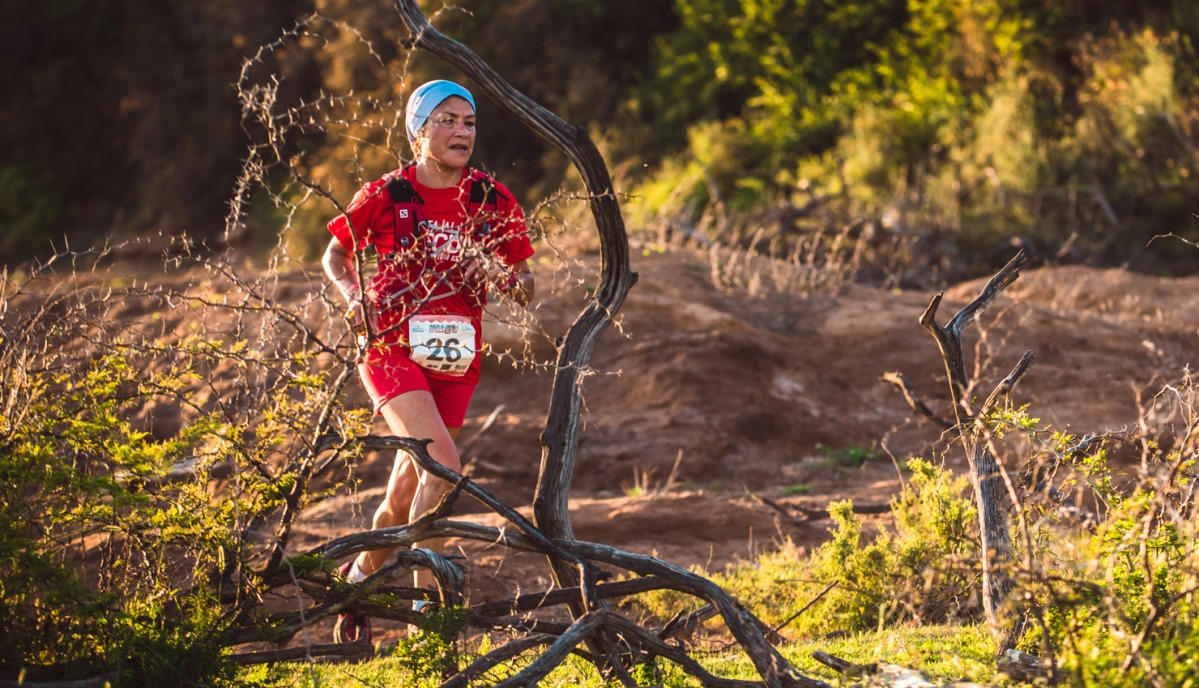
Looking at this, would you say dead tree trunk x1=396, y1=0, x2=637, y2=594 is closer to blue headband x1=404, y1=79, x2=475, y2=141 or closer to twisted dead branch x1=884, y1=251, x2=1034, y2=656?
blue headband x1=404, y1=79, x2=475, y2=141

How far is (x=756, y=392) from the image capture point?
10.1 m

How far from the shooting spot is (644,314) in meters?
10.8

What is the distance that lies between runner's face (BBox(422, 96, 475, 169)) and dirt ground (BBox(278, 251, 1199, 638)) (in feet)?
10.8

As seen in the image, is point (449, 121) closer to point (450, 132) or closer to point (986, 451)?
point (450, 132)

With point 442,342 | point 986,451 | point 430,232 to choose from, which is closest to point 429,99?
point 430,232

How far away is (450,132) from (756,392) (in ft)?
19.5

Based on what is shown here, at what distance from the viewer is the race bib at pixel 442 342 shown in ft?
14.7

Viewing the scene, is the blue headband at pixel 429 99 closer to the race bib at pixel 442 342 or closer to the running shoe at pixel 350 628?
the race bib at pixel 442 342

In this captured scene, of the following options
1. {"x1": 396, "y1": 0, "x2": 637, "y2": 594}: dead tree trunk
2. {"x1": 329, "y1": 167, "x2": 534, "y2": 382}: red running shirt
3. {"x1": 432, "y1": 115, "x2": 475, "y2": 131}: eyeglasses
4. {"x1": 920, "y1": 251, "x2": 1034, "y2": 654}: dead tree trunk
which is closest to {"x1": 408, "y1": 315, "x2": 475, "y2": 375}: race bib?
{"x1": 329, "y1": 167, "x2": 534, "y2": 382}: red running shirt

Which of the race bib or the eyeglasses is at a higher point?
the eyeglasses

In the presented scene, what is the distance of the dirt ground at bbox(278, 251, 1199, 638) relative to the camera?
27.9ft

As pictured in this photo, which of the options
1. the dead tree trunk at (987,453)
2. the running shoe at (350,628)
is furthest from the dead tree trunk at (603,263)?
the dead tree trunk at (987,453)

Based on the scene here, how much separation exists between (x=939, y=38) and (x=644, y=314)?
10973mm

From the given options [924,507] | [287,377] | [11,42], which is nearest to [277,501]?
[287,377]
